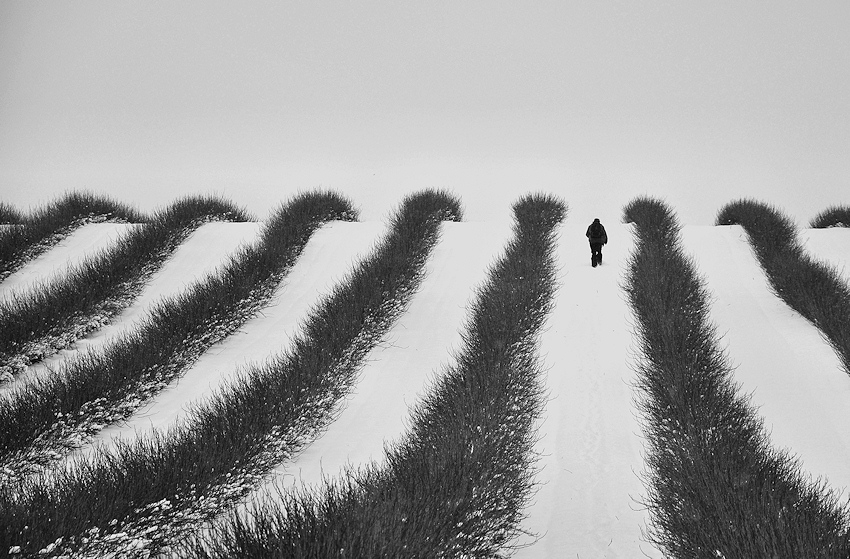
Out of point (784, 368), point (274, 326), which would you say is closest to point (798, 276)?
point (784, 368)

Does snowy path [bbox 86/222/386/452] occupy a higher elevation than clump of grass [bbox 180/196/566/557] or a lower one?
higher

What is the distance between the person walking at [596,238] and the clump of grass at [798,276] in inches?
152

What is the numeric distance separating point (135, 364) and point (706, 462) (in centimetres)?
820

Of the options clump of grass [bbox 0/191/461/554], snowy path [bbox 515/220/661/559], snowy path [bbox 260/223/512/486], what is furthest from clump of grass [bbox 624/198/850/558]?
clump of grass [bbox 0/191/461/554]

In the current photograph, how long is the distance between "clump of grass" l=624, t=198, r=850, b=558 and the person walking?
8.06 feet

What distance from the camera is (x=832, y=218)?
20047 millimetres

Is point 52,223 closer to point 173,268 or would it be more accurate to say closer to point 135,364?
point 173,268

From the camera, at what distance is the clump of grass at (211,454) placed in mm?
5105

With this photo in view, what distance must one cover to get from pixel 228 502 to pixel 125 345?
541 centimetres

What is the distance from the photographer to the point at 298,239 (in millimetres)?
17109

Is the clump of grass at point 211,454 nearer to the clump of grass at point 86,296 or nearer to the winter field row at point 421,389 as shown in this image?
the winter field row at point 421,389

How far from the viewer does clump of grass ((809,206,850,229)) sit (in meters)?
19.5

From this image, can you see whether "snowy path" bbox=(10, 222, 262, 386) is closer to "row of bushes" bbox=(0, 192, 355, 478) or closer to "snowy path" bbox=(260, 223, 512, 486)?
"row of bushes" bbox=(0, 192, 355, 478)

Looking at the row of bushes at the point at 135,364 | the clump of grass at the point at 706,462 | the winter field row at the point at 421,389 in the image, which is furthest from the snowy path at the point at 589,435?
the row of bushes at the point at 135,364
